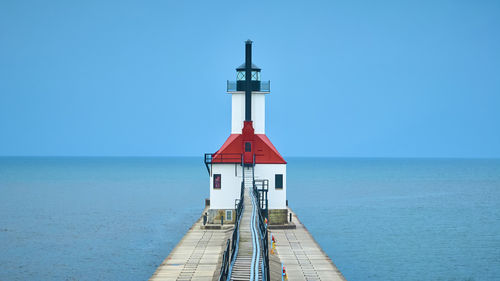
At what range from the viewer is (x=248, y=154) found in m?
46.0

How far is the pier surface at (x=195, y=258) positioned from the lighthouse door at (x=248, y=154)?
5.76m

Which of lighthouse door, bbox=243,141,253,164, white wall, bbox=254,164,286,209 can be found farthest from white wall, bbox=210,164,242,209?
white wall, bbox=254,164,286,209

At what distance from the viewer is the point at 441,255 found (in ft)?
147

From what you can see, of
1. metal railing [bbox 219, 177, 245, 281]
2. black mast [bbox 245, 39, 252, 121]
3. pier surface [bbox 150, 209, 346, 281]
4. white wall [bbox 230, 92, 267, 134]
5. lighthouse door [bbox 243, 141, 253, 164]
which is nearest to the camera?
metal railing [bbox 219, 177, 245, 281]

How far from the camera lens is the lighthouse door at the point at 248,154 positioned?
150 feet

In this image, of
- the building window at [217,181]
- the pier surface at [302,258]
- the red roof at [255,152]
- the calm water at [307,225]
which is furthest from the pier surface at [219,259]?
the red roof at [255,152]

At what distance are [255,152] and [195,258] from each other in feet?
44.8

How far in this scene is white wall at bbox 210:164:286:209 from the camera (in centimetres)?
4541

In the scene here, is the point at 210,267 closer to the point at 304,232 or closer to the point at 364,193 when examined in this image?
the point at 304,232

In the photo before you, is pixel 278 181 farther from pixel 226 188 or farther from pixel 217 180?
pixel 217 180

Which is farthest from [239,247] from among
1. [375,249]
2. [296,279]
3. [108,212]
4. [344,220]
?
[108,212]

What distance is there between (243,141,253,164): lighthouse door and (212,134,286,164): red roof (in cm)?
32

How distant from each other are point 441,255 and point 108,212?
43.6 metres

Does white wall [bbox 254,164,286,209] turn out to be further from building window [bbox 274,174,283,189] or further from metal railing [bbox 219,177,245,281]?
metal railing [bbox 219,177,245,281]
